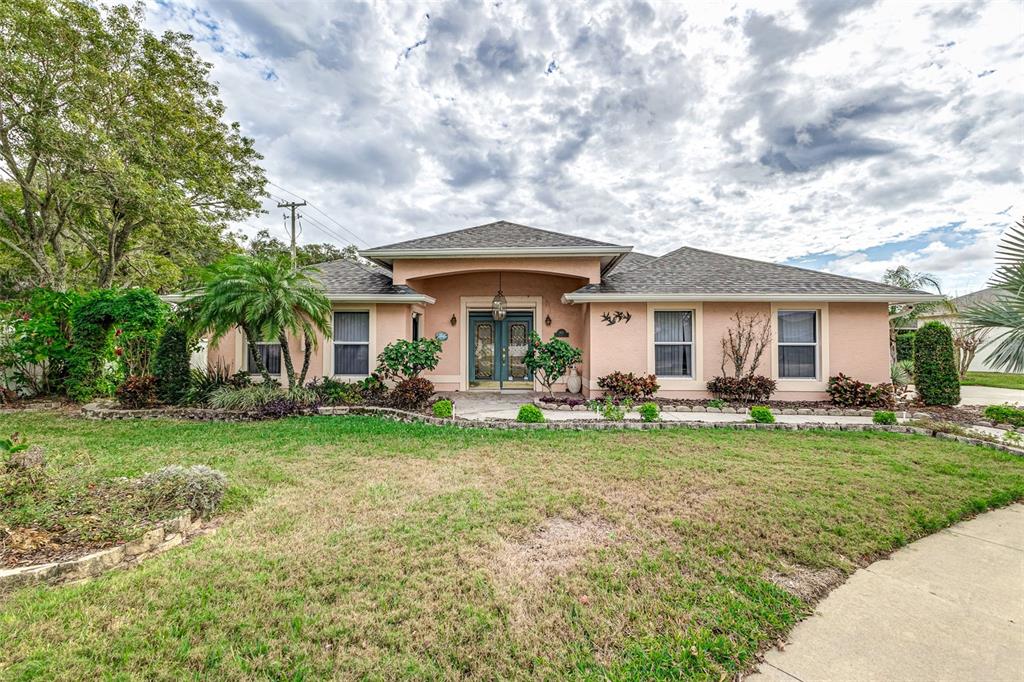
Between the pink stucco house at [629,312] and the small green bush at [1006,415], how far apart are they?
2.24 metres

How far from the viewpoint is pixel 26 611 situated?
8.25 feet

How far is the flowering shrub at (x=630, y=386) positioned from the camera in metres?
9.95

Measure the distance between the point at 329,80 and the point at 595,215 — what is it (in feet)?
37.8

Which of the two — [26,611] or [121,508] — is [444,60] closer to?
[121,508]

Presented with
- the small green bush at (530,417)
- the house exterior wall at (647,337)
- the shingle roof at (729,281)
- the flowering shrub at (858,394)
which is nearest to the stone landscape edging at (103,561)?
the small green bush at (530,417)

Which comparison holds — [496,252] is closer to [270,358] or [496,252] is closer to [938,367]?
[270,358]

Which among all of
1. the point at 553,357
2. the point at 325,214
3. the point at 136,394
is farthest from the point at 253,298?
the point at 325,214

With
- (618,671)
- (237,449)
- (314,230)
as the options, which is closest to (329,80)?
(237,449)

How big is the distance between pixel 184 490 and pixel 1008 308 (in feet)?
30.9

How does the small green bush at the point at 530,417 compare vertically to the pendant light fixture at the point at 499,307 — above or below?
below

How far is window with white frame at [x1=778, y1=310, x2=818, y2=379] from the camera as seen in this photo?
10312 mm

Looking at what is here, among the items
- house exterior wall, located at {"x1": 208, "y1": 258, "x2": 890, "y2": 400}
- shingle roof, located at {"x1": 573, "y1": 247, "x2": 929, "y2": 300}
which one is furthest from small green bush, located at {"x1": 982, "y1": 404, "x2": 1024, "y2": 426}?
shingle roof, located at {"x1": 573, "y1": 247, "x2": 929, "y2": 300}

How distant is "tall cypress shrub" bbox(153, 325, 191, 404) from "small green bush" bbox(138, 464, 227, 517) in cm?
639

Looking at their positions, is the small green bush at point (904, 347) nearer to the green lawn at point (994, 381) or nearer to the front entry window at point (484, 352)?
the green lawn at point (994, 381)
